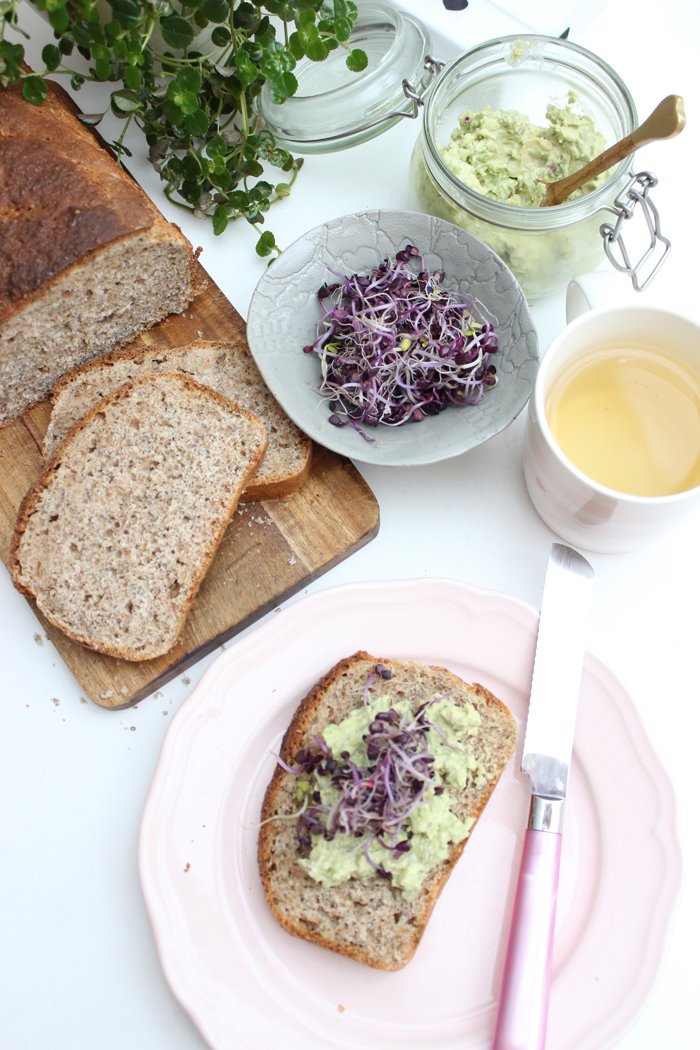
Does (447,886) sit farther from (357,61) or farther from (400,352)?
(357,61)

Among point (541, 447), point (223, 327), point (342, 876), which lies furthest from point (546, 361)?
point (342, 876)

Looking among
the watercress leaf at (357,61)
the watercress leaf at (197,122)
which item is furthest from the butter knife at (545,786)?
the watercress leaf at (197,122)

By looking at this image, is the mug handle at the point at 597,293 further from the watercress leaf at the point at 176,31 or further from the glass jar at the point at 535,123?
the watercress leaf at the point at 176,31

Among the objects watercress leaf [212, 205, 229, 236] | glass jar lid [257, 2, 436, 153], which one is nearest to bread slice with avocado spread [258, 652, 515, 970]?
watercress leaf [212, 205, 229, 236]

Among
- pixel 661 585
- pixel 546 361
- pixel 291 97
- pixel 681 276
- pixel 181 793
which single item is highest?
pixel 291 97

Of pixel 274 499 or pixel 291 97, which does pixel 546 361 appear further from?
pixel 291 97

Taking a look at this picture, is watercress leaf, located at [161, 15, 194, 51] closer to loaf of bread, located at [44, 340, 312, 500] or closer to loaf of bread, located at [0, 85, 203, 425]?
loaf of bread, located at [0, 85, 203, 425]

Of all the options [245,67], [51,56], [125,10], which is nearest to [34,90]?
[51,56]
